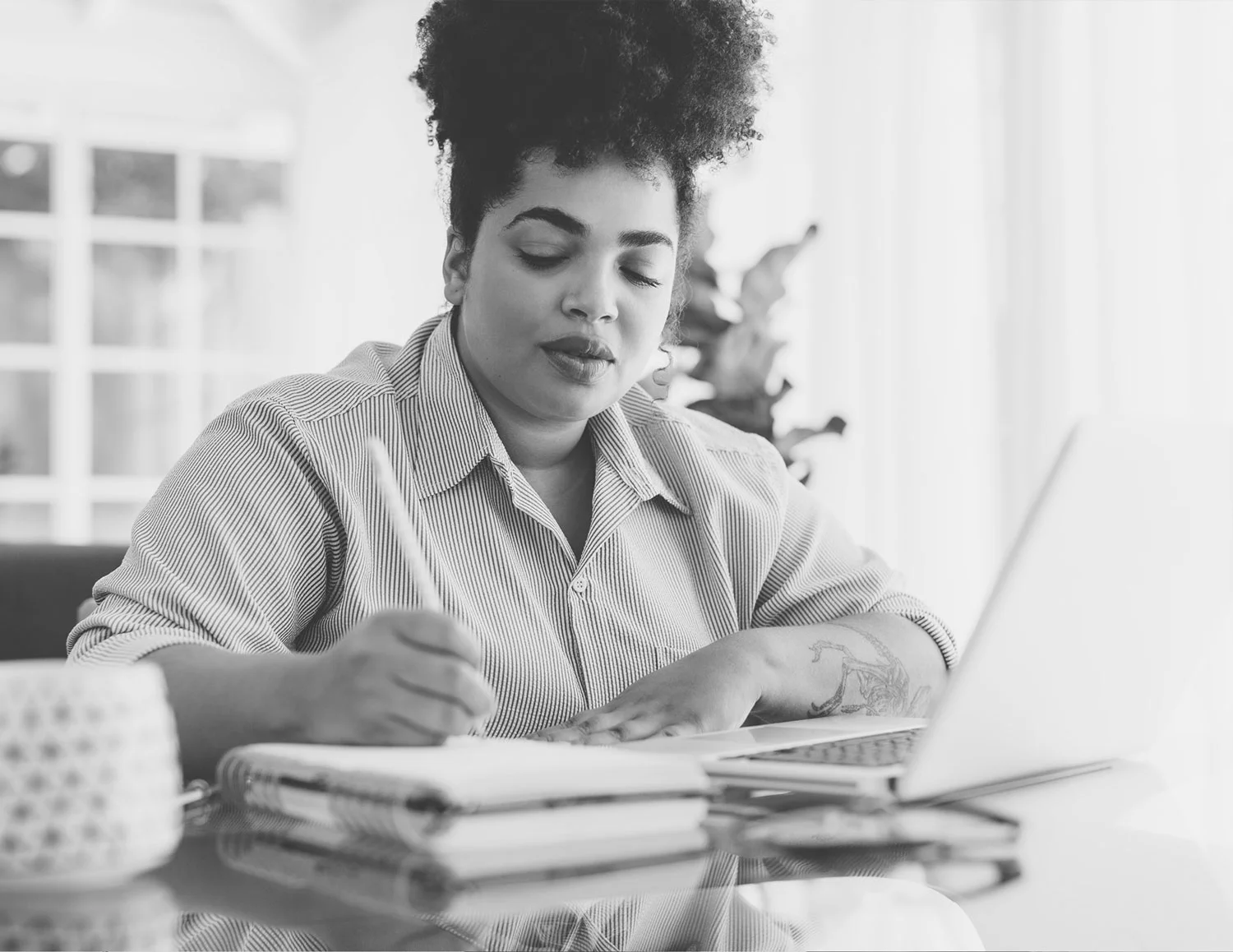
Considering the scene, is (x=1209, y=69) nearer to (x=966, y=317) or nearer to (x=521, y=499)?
(x=966, y=317)

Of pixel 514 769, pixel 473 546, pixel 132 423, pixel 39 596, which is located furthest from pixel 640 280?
pixel 132 423

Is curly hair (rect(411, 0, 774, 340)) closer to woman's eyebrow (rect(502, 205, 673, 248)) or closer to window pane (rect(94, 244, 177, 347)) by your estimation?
woman's eyebrow (rect(502, 205, 673, 248))

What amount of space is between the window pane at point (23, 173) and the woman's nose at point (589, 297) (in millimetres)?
4245

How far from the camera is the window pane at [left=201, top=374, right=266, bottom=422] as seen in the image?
16.5 feet

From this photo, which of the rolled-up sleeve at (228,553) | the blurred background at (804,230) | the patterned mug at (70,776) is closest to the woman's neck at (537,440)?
the rolled-up sleeve at (228,553)

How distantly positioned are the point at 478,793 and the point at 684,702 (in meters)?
0.43

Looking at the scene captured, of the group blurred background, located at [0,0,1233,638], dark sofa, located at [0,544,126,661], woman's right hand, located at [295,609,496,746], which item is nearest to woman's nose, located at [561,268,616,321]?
blurred background, located at [0,0,1233,638]

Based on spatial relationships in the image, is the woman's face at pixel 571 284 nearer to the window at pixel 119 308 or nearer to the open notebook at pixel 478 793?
the open notebook at pixel 478 793

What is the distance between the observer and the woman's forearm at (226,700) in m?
0.83

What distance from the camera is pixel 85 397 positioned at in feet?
16.1

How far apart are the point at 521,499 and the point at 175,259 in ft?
13.8

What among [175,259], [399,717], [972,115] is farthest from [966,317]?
[175,259]

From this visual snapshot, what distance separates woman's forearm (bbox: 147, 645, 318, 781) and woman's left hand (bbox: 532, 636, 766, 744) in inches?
6.7

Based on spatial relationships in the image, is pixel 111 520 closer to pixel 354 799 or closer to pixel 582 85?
pixel 582 85
